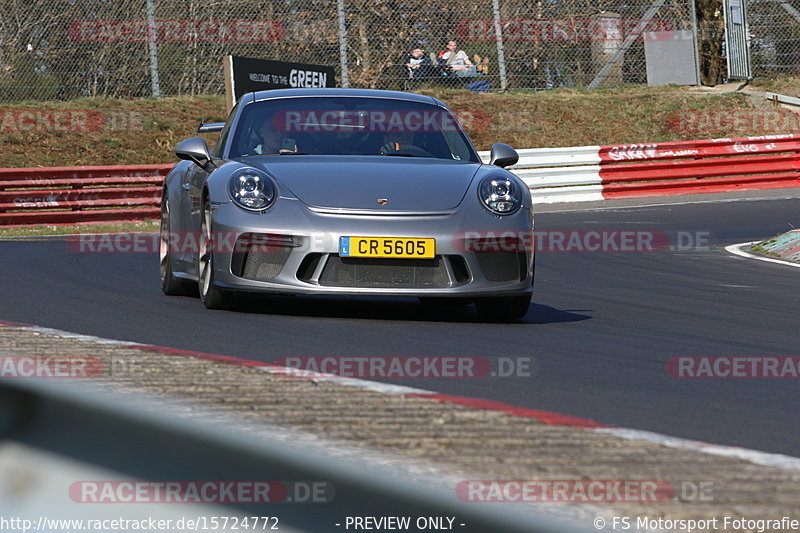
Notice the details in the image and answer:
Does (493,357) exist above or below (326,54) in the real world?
below

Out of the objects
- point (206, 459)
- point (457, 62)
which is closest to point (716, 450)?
point (206, 459)

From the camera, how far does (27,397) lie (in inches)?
105

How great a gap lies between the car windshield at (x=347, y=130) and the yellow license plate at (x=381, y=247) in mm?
1142

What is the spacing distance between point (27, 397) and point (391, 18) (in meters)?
20.3

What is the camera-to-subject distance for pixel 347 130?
25.3 ft

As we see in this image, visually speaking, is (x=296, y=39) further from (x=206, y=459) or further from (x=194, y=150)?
(x=206, y=459)

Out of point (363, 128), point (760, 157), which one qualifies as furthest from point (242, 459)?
point (760, 157)

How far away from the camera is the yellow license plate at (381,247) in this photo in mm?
6473

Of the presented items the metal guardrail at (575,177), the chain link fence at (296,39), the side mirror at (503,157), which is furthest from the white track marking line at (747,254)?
the chain link fence at (296,39)

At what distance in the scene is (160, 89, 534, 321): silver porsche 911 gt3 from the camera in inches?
256

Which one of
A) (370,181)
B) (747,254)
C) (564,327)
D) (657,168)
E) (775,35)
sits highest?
(775,35)

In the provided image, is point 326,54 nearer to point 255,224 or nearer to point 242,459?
point 255,224

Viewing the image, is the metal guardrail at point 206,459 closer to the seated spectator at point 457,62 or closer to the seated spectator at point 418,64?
the seated spectator at point 418,64

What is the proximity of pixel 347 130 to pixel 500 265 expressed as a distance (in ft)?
4.91
